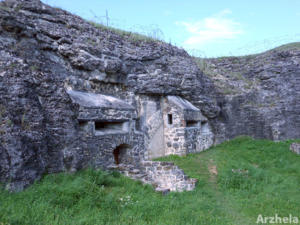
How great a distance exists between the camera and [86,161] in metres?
7.25

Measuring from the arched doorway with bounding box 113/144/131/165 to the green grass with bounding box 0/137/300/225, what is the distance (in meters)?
2.01

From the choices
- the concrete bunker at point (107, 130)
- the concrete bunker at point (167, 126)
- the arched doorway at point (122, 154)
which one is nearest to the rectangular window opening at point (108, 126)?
the concrete bunker at point (107, 130)

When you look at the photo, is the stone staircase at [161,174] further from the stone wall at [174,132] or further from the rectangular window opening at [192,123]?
the rectangular window opening at [192,123]

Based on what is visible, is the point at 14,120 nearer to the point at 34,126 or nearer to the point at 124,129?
the point at 34,126

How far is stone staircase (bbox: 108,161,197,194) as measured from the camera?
7.57m

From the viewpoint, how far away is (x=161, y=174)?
8047 millimetres

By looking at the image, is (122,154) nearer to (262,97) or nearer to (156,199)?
(156,199)

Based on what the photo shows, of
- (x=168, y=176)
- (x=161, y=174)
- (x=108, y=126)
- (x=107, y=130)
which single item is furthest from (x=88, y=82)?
(x=168, y=176)

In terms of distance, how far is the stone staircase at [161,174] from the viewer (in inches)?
298

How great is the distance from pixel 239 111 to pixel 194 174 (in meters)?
7.11

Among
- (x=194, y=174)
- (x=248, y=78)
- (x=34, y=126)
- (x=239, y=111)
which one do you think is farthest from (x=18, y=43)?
(x=248, y=78)

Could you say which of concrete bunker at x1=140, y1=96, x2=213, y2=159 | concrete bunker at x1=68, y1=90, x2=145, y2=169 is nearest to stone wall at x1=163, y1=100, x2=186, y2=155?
concrete bunker at x1=140, y1=96, x2=213, y2=159

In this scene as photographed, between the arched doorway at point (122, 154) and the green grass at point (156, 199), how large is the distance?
2.01 m

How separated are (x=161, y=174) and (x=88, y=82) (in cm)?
417
